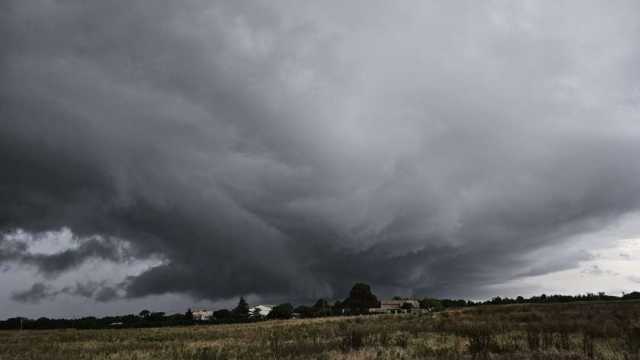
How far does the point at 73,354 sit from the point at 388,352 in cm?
2038

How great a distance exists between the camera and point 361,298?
193125 mm

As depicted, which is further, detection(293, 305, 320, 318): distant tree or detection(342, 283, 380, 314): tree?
detection(342, 283, 380, 314): tree

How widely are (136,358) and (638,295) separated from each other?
→ 5264 inches

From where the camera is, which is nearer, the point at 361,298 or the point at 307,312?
the point at 307,312

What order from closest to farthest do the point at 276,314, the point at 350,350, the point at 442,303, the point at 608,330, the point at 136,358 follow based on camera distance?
the point at 350,350 < the point at 136,358 < the point at 608,330 < the point at 276,314 < the point at 442,303

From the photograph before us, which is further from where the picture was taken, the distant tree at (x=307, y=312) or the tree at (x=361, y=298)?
the tree at (x=361, y=298)

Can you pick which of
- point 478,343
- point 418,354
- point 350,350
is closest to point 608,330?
point 478,343

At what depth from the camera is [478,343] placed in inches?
1055

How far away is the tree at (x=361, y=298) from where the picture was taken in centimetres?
19000

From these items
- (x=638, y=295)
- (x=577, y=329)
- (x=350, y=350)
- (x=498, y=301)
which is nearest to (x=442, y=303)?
(x=498, y=301)

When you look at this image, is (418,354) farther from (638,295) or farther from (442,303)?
(442,303)

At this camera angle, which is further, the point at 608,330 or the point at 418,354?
the point at 608,330

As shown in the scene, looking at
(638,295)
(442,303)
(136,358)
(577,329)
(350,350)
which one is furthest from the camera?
(442,303)

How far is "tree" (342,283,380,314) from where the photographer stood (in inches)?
7480
